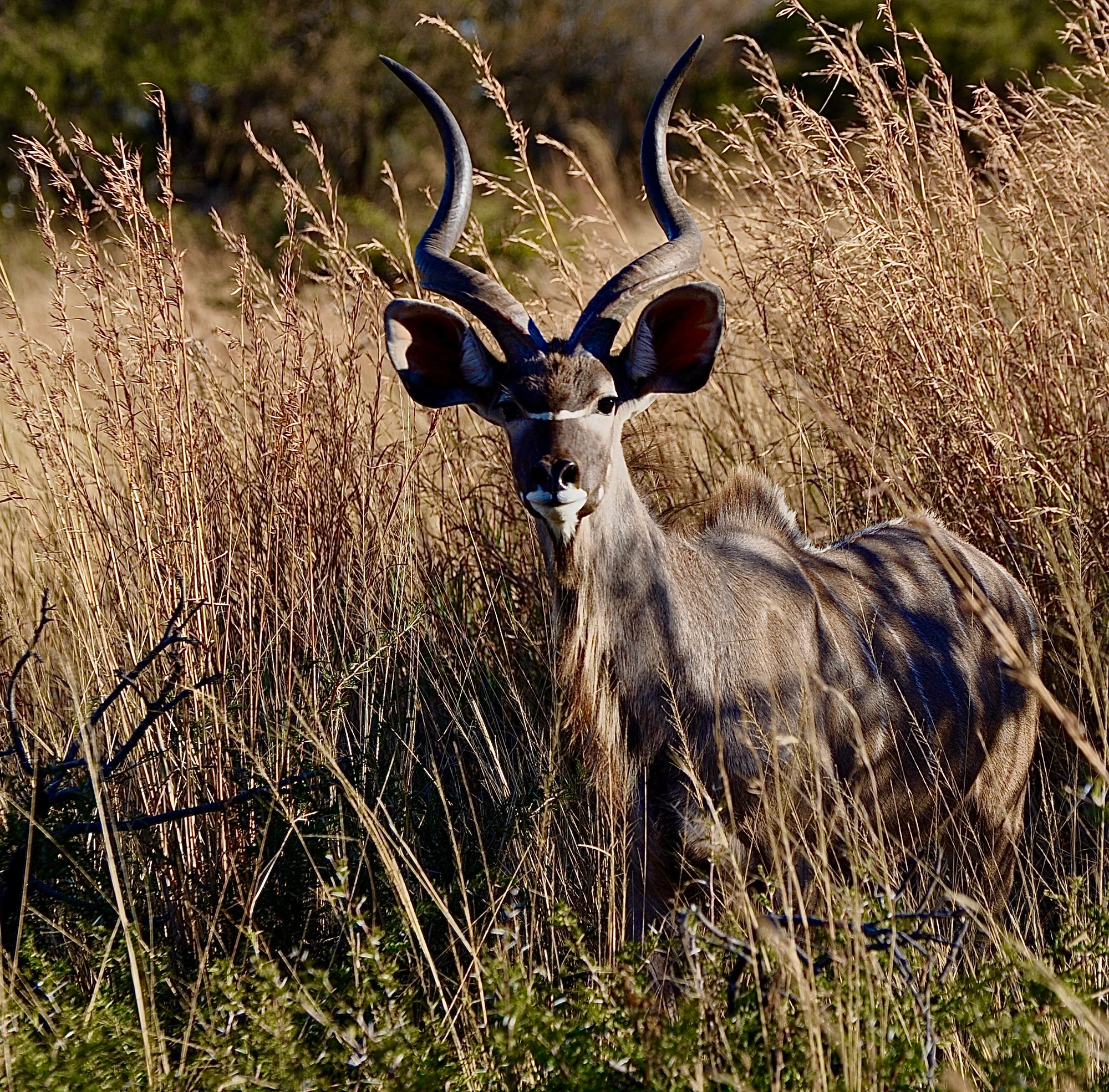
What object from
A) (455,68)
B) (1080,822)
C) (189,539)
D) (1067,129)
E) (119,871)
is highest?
(455,68)

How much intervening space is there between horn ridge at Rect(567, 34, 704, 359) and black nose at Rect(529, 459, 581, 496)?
15.8 inches

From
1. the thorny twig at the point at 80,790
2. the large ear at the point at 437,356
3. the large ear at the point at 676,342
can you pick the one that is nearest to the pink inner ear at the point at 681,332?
the large ear at the point at 676,342

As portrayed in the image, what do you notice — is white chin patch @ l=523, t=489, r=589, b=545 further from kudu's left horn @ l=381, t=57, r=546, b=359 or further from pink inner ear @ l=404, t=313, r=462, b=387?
pink inner ear @ l=404, t=313, r=462, b=387

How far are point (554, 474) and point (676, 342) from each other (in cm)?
66

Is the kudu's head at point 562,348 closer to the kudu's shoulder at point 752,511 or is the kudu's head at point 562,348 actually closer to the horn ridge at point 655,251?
the horn ridge at point 655,251

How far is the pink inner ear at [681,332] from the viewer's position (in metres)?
3.47

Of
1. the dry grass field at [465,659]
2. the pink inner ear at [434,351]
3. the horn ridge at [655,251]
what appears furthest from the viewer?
the pink inner ear at [434,351]

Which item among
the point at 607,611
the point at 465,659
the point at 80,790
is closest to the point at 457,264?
the point at 607,611

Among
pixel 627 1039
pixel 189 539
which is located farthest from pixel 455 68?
pixel 627 1039

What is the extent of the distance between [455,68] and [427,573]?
16.1 metres

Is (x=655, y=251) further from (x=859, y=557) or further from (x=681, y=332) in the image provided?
(x=859, y=557)

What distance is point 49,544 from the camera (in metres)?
4.11

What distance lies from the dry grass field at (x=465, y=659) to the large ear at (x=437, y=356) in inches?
20.0

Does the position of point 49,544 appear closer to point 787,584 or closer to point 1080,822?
point 787,584
